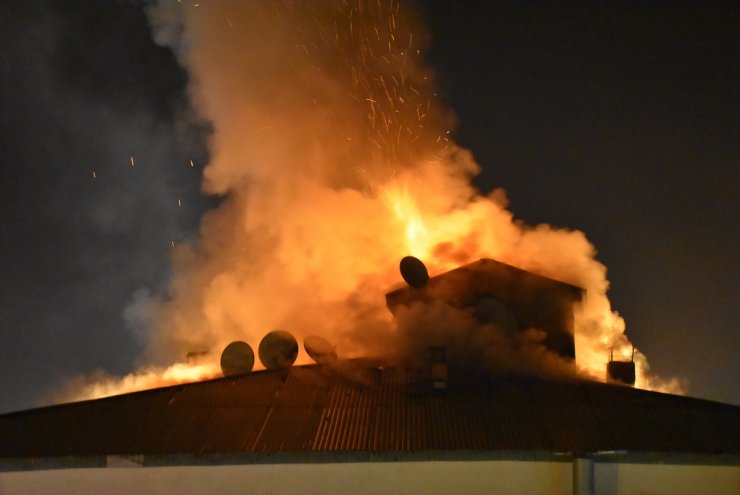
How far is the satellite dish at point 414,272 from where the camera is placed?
27.9 m

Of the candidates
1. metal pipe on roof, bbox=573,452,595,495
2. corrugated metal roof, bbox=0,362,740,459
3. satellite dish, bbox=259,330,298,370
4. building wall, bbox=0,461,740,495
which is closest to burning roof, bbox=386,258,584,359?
satellite dish, bbox=259,330,298,370

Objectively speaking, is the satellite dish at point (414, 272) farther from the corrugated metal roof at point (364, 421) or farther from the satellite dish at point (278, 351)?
the corrugated metal roof at point (364, 421)

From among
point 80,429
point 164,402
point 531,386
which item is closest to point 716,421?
point 531,386

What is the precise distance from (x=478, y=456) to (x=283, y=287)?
63.8ft

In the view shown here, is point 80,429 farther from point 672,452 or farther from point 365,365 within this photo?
point 672,452

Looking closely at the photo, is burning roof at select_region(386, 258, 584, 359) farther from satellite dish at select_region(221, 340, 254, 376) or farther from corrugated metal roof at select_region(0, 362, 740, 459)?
satellite dish at select_region(221, 340, 254, 376)

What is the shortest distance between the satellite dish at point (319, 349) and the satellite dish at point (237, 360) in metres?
2.11

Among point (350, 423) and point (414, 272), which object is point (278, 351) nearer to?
point (414, 272)

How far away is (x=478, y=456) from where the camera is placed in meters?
18.1

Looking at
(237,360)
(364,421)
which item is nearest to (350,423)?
(364,421)

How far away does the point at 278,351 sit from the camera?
1046 inches

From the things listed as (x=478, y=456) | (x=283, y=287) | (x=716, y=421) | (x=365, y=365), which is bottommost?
(x=478, y=456)

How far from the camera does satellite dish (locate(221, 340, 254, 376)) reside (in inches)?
1064

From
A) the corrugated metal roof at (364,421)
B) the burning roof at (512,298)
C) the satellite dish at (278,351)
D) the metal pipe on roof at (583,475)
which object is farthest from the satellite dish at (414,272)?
the metal pipe on roof at (583,475)
